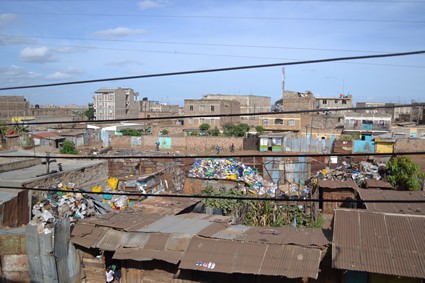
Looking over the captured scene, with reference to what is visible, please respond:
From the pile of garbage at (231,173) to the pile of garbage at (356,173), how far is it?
279 cm

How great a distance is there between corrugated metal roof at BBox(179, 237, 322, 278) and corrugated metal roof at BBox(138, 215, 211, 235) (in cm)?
59

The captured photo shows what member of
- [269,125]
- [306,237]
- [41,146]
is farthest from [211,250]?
[269,125]

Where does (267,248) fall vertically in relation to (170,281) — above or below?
above

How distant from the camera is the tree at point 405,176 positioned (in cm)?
1541

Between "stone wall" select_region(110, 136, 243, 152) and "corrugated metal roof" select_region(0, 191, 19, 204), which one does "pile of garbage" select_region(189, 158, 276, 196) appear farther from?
"stone wall" select_region(110, 136, 243, 152)

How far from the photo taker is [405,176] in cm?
1562

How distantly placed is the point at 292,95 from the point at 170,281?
40.7 metres

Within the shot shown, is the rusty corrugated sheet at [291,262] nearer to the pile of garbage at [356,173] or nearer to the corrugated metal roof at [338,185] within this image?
the corrugated metal roof at [338,185]

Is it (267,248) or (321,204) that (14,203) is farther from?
(321,204)

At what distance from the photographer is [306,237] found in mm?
7559

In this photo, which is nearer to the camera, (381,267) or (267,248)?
(381,267)

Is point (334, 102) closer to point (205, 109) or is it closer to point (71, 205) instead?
point (205, 109)

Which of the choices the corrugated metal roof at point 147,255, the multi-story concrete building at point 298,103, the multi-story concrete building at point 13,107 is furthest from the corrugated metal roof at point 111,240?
the multi-story concrete building at point 13,107

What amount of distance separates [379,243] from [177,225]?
422cm
